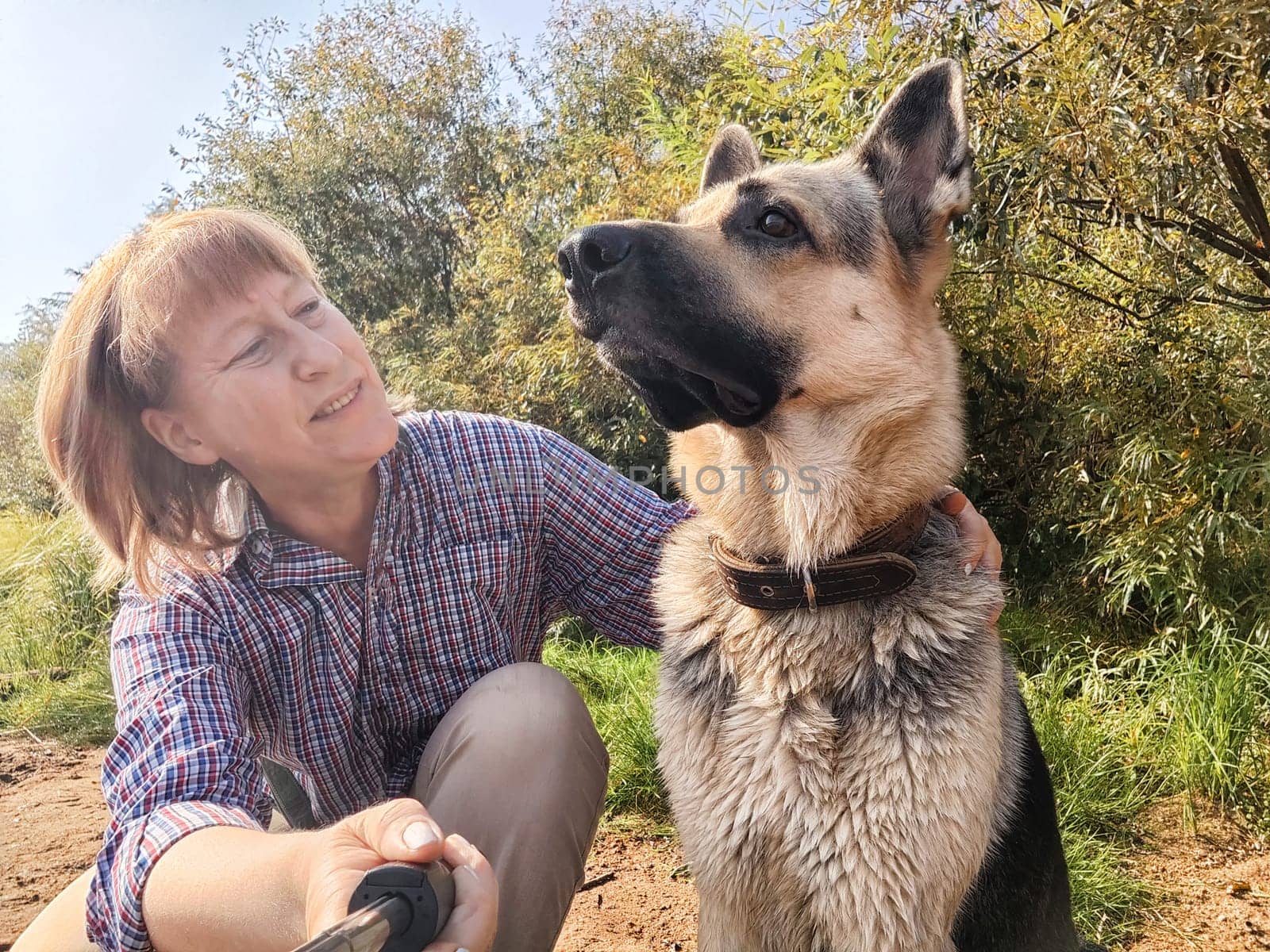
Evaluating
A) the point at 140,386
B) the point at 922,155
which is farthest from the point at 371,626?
the point at 922,155

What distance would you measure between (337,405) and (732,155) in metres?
1.24

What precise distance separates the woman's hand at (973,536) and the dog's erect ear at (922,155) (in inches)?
22.2

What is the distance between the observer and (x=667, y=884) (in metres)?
3.08

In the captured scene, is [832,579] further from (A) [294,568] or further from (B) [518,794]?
(A) [294,568]

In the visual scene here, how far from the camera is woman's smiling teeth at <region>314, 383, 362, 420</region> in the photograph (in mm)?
1872

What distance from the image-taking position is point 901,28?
3160 millimetres

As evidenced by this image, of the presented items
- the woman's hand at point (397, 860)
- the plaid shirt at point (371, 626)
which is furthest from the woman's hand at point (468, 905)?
the plaid shirt at point (371, 626)

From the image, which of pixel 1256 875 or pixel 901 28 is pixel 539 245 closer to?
pixel 901 28

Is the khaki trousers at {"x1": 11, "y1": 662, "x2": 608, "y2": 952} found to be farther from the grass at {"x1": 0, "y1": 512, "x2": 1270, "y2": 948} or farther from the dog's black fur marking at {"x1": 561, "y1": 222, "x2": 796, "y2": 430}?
the grass at {"x1": 0, "y1": 512, "x2": 1270, "y2": 948}

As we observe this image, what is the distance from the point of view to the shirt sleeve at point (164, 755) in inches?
53.7

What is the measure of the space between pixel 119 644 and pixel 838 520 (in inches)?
58.2

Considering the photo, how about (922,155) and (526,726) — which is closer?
(526,726)

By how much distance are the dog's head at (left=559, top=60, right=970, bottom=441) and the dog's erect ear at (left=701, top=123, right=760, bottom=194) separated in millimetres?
258

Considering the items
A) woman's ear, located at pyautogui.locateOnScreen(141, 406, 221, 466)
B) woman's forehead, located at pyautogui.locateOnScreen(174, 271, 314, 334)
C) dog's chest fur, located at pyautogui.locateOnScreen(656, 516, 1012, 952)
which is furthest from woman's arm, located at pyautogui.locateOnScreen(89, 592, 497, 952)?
dog's chest fur, located at pyautogui.locateOnScreen(656, 516, 1012, 952)
